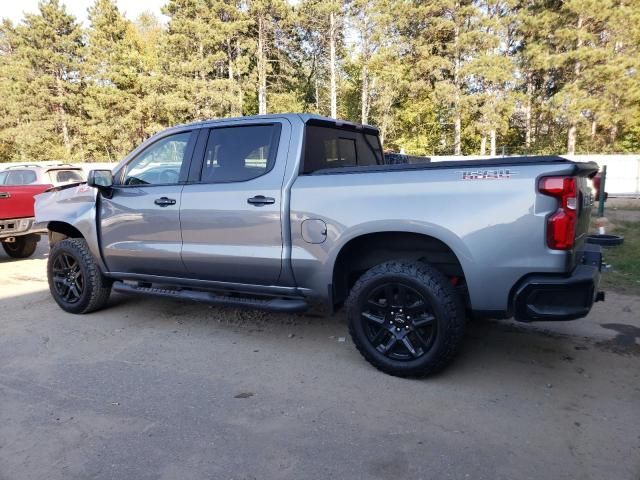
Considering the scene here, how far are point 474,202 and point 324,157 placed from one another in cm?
150

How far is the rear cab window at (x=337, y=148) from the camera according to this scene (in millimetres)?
4125

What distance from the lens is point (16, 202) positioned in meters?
8.13

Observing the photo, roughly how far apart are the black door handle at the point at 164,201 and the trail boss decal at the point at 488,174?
256 centimetres

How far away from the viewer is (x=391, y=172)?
11.6 ft

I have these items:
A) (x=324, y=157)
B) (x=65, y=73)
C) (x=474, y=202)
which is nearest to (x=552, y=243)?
(x=474, y=202)

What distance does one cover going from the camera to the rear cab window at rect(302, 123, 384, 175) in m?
4.12

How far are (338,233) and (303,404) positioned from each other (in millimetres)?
1233

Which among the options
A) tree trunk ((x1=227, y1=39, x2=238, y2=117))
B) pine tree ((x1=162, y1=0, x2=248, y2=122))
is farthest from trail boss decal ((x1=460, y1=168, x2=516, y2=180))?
tree trunk ((x1=227, y1=39, x2=238, y2=117))

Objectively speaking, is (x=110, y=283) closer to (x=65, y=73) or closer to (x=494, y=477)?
(x=494, y=477)

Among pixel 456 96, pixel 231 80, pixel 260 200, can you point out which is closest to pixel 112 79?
pixel 231 80

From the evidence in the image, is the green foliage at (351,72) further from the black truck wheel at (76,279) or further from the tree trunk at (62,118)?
the black truck wheel at (76,279)

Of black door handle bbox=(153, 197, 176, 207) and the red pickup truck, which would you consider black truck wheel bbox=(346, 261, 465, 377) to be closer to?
black door handle bbox=(153, 197, 176, 207)

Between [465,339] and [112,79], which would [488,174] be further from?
[112,79]

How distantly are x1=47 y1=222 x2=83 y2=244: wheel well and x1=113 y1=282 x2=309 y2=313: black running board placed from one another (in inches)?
34.1
